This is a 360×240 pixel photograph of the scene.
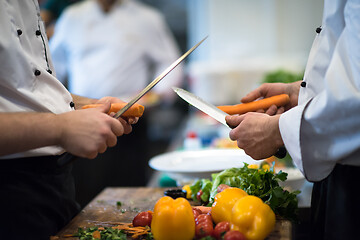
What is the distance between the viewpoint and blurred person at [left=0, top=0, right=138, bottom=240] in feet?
4.30

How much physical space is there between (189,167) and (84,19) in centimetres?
321

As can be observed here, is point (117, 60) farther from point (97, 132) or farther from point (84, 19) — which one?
point (97, 132)

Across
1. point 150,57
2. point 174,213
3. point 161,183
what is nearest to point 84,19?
point 150,57

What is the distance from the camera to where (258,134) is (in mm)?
1528

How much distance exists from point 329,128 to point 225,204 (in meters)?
0.42

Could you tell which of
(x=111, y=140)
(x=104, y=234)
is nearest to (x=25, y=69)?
(x=111, y=140)

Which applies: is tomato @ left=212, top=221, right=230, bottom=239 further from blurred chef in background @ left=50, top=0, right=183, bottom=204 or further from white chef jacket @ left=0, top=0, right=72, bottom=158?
blurred chef in background @ left=50, top=0, right=183, bottom=204

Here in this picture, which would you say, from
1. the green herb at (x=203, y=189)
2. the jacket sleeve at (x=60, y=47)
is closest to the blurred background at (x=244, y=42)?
the jacket sleeve at (x=60, y=47)

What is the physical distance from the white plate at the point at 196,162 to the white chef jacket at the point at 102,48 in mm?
2458

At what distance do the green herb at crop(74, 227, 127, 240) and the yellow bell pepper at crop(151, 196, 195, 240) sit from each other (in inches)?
5.7

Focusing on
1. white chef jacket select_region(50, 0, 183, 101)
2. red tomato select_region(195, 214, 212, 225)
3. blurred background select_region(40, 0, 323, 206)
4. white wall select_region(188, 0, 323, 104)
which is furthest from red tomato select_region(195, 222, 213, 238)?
white wall select_region(188, 0, 323, 104)

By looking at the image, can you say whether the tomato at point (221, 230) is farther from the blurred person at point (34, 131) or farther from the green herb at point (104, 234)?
the blurred person at point (34, 131)

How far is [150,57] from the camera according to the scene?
17.5 feet

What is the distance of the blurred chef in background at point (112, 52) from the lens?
190 inches
